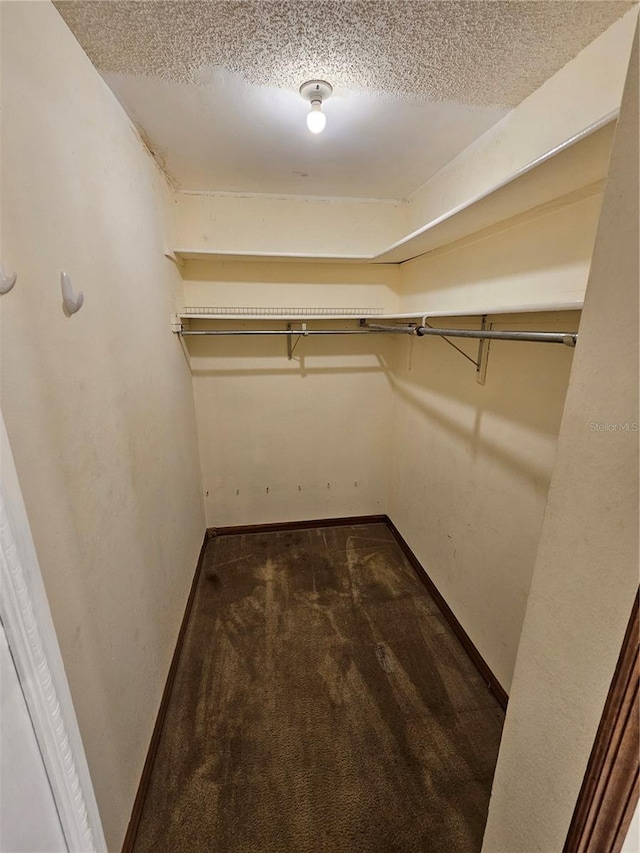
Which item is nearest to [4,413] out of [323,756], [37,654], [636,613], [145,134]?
[37,654]

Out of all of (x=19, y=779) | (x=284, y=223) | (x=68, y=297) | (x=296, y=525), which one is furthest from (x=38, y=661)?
(x=284, y=223)

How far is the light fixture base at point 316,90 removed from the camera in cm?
126

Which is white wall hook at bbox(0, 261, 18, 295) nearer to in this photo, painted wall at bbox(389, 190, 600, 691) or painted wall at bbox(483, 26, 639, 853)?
painted wall at bbox(483, 26, 639, 853)

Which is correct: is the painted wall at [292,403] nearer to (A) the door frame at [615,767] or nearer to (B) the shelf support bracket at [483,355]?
(B) the shelf support bracket at [483,355]

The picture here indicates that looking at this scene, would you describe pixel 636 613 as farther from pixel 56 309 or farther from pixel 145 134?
pixel 145 134

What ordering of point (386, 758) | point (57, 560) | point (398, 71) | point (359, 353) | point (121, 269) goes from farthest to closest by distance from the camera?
point (359, 353), point (386, 758), point (121, 269), point (398, 71), point (57, 560)

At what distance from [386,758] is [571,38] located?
271 cm

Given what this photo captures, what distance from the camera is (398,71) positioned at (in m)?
Answer: 1.21

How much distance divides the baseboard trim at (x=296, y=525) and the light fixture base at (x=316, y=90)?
2745mm

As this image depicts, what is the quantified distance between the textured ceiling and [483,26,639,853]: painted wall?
2.58ft

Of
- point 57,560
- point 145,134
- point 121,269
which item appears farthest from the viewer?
point 145,134

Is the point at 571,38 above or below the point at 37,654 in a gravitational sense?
above

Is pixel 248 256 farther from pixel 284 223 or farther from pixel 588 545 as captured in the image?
pixel 588 545

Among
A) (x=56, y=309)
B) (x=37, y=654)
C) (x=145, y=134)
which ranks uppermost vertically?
(x=145, y=134)
